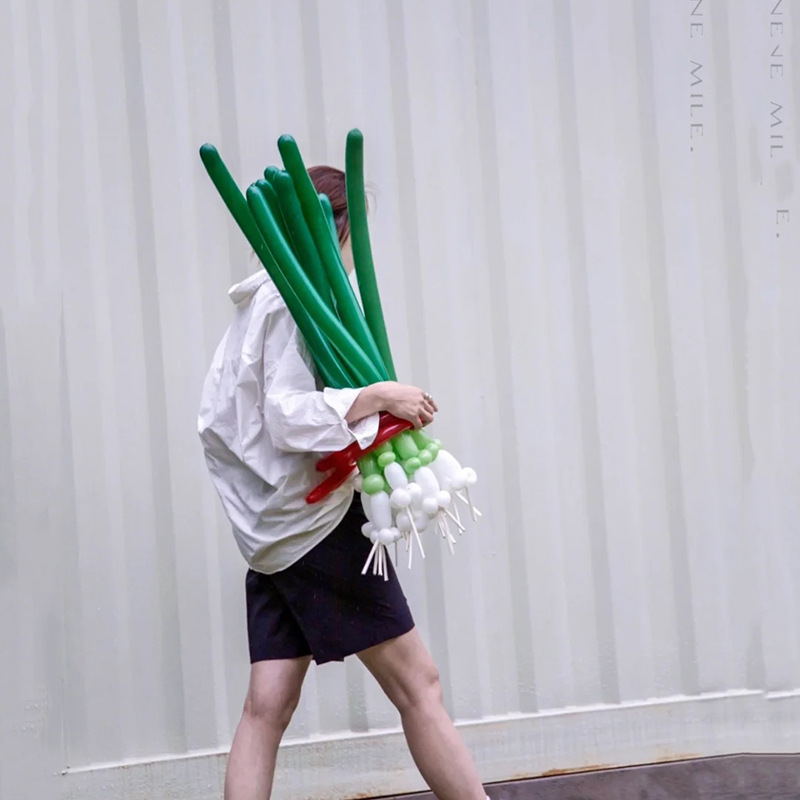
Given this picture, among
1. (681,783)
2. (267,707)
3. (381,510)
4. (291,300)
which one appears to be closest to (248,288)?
(291,300)

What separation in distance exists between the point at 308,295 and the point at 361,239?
0.22 meters

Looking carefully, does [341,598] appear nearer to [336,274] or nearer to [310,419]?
[310,419]

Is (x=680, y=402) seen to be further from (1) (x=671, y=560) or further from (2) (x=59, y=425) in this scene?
(2) (x=59, y=425)

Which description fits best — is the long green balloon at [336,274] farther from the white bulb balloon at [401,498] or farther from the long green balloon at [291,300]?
the white bulb balloon at [401,498]

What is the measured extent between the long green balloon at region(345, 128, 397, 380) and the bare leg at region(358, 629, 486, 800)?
625 millimetres

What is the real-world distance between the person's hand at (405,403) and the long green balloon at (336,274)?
98 millimetres

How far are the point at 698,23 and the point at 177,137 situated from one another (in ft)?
5.54

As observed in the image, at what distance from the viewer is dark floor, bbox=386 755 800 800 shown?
379 cm

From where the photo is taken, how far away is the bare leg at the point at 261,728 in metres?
2.75

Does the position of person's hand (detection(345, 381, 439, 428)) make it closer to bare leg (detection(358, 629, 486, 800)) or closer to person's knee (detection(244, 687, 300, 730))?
bare leg (detection(358, 629, 486, 800))

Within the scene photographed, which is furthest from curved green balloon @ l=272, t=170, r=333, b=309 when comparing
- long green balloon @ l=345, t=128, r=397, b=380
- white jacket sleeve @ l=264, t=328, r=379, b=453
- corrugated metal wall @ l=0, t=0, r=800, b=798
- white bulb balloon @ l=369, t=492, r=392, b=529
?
corrugated metal wall @ l=0, t=0, r=800, b=798

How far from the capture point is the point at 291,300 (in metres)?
2.72

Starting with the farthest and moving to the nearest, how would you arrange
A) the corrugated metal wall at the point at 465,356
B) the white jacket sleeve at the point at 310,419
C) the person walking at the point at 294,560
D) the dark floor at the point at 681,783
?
the dark floor at the point at 681,783, the corrugated metal wall at the point at 465,356, the person walking at the point at 294,560, the white jacket sleeve at the point at 310,419

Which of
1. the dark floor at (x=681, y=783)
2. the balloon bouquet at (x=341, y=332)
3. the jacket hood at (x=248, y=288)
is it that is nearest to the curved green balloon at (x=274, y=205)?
the balloon bouquet at (x=341, y=332)
